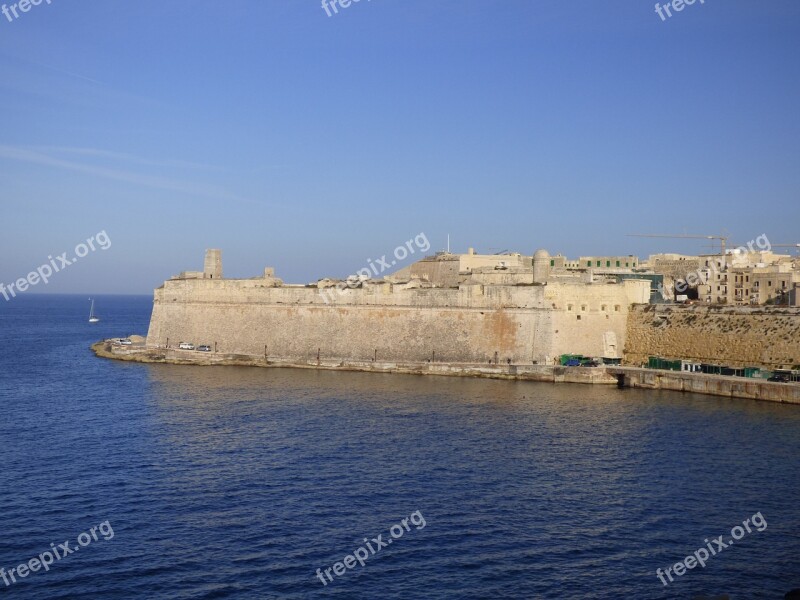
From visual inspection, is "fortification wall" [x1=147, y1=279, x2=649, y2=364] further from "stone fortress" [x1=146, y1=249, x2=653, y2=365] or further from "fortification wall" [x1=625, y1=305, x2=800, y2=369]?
"fortification wall" [x1=625, y1=305, x2=800, y2=369]

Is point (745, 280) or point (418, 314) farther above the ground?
point (745, 280)

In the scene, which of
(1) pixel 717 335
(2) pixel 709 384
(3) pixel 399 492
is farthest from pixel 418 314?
(3) pixel 399 492

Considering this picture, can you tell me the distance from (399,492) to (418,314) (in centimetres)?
2285

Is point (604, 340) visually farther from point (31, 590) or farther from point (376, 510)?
point (31, 590)

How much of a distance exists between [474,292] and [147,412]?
1779 centimetres

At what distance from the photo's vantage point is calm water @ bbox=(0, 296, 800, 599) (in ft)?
46.7

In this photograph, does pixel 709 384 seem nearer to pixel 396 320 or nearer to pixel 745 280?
pixel 745 280

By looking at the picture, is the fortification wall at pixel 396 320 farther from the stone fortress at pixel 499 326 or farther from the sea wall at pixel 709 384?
the sea wall at pixel 709 384

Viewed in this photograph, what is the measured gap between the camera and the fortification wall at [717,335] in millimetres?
33688

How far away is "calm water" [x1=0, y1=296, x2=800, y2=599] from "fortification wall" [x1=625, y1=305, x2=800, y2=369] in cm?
424

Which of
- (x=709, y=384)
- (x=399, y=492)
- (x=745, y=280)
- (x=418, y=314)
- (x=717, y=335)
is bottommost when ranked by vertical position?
(x=399, y=492)

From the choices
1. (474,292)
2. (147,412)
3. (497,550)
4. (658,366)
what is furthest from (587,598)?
(474,292)

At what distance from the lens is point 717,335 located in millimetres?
35938

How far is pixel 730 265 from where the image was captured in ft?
163
